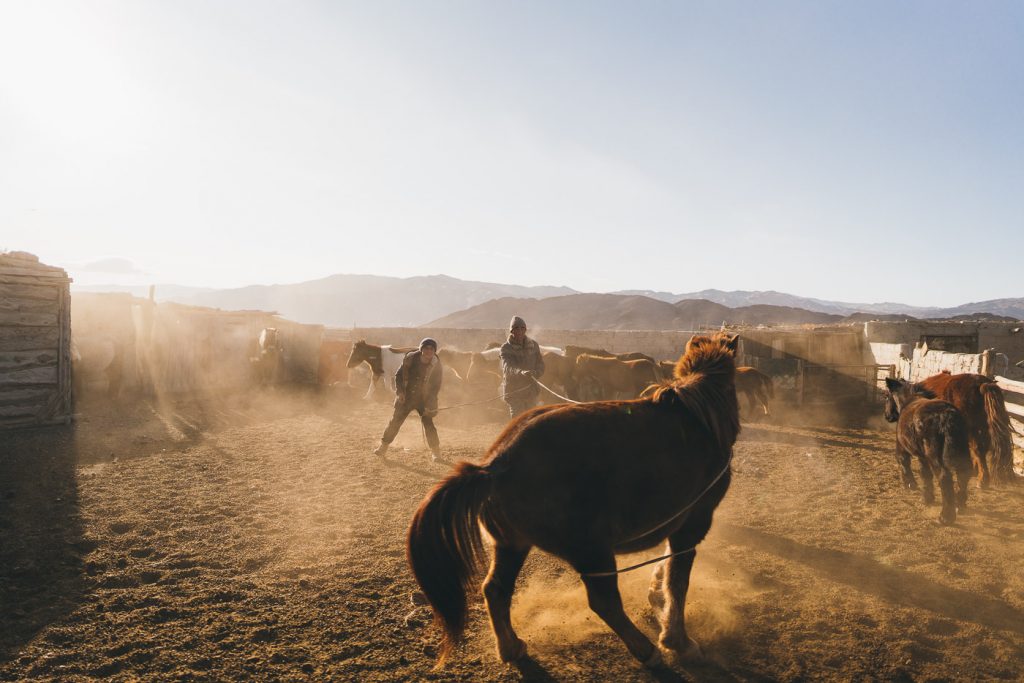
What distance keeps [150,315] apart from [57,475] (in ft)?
34.2

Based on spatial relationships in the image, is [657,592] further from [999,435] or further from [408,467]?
[999,435]

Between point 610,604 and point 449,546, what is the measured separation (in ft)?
3.12

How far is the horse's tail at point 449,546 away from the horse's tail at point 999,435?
6.52 metres

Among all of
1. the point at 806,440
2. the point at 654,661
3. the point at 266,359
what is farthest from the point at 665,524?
the point at 266,359

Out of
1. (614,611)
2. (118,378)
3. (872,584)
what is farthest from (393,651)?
(118,378)

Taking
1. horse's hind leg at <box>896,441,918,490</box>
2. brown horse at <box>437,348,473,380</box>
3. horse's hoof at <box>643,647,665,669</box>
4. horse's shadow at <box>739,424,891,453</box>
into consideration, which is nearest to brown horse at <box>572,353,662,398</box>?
horse's shadow at <box>739,424,891,453</box>

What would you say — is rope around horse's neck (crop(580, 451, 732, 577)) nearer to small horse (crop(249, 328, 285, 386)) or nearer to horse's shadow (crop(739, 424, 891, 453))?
horse's shadow (crop(739, 424, 891, 453))

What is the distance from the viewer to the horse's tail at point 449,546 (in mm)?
Result: 2852

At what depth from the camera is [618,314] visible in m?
85.5

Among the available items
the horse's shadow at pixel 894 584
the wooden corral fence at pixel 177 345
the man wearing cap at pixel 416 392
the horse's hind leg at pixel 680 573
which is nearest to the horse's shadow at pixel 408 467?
the man wearing cap at pixel 416 392

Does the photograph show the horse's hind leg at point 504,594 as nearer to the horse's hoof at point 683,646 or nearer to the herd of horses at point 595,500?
the herd of horses at point 595,500

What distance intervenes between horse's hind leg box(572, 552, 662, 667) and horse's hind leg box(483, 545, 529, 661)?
0.41 metres

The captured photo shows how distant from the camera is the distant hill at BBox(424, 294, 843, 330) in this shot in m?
74.9

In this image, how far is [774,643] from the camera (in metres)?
3.42
